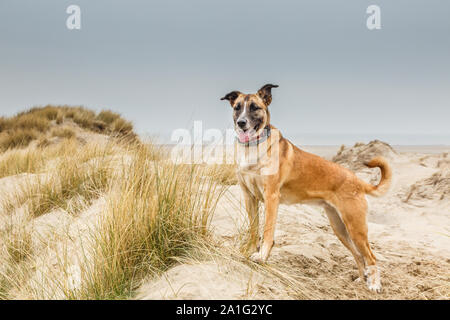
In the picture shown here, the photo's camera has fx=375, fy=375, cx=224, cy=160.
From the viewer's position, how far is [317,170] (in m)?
4.07

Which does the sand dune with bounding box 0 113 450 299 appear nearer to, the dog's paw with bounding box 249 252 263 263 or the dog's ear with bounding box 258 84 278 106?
the dog's paw with bounding box 249 252 263 263

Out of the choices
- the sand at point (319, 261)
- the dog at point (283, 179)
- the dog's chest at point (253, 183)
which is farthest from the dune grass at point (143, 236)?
the dog at point (283, 179)

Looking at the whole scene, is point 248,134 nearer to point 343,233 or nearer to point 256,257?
point 256,257

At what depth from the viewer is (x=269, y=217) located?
3.79 meters

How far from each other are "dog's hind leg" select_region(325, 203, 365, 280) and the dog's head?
1.18 meters

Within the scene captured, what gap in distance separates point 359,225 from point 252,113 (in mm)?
1658

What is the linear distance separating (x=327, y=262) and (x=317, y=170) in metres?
1.47

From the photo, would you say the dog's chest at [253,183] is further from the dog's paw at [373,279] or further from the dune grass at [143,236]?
the dog's paw at [373,279]

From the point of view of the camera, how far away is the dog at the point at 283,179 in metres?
3.88

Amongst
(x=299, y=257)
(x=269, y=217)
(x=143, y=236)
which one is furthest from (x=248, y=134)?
(x=299, y=257)

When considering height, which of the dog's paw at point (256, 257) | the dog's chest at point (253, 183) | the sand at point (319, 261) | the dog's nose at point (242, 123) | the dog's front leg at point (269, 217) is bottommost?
the sand at point (319, 261)

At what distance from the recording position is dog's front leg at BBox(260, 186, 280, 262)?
369 cm
